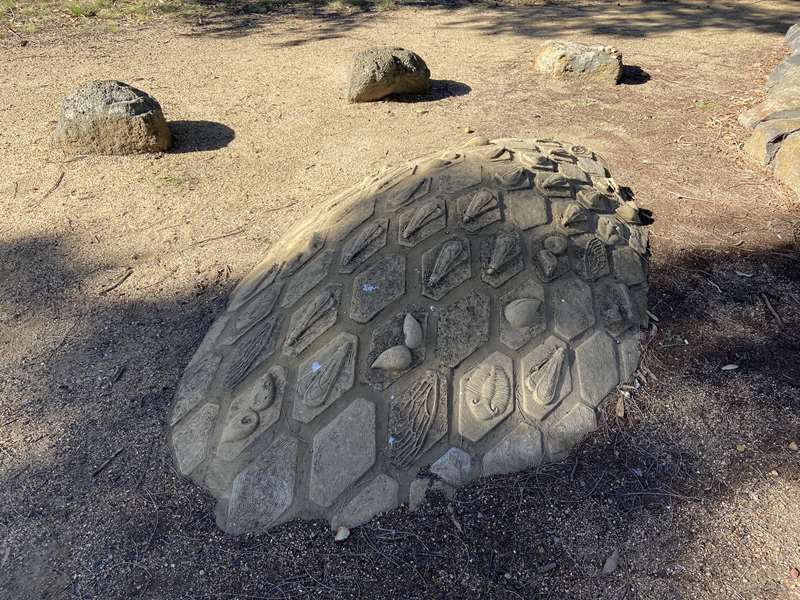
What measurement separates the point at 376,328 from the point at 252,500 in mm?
854

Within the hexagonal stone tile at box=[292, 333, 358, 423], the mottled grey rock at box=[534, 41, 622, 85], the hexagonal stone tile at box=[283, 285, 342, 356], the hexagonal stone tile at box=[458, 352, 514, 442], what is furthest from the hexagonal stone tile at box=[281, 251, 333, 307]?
the mottled grey rock at box=[534, 41, 622, 85]

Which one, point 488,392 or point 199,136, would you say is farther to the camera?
point 199,136

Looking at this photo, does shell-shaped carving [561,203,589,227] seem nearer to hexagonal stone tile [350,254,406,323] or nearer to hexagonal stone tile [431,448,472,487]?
hexagonal stone tile [350,254,406,323]

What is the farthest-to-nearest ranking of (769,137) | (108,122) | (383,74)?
(383,74), (108,122), (769,137)

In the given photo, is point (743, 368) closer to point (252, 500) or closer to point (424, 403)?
point (424, 403)

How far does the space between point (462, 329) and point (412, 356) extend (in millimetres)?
258

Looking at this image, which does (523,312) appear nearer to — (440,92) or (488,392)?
(488,392)

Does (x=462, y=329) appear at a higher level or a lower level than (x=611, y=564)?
higher

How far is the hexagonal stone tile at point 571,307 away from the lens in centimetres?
270

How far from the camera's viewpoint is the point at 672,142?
5.51m

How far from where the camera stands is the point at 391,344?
2523 millimetres

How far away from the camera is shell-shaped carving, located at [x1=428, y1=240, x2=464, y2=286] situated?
8.68 feet

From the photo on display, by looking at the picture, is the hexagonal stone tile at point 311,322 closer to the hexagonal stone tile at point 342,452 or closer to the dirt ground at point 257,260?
the hexagonal stone tile at point 342,452

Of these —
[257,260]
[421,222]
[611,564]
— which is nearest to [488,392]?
[611,564]
